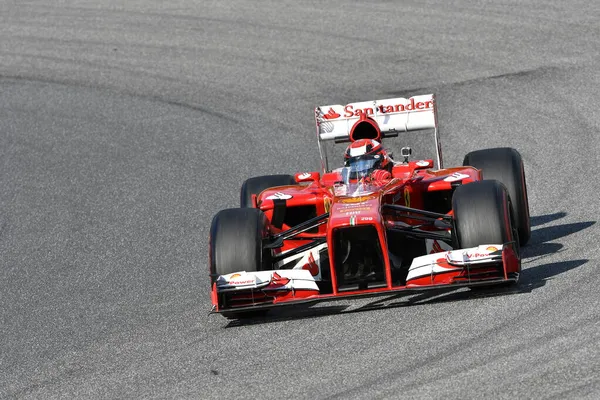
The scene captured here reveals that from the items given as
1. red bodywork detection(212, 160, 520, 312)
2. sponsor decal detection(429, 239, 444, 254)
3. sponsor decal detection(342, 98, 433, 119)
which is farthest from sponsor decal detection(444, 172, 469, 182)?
sponsor decal detection(342, 98, 433, 119)

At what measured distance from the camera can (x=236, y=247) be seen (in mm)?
10781

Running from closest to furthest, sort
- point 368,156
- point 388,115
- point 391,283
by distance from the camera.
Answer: point 391,283 < point 368,156 < point 388,115

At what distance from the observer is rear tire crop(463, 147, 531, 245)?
12.5 metres

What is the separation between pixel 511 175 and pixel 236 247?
11.0 feet

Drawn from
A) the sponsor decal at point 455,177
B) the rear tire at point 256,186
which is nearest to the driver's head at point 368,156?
the sponsor decal at point 455,177

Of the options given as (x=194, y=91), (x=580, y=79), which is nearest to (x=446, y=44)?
(x=580, y=79)

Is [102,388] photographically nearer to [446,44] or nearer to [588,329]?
[588,329]

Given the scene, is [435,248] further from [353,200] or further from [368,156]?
[368,156]

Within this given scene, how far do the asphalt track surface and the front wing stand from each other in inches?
8.0

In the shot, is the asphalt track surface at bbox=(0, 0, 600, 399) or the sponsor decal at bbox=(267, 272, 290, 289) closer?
the asphalt track surface at bbox=(0, 0, 600, 399)

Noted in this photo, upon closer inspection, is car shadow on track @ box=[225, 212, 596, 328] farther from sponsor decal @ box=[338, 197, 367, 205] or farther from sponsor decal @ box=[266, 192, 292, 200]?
sponsor decal @ box=[266, 192, 292, 200]

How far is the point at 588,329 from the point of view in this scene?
8.90 meters

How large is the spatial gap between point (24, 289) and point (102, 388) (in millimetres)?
3985

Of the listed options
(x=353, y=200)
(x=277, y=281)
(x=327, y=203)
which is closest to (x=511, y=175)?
(x=327, y=203)
